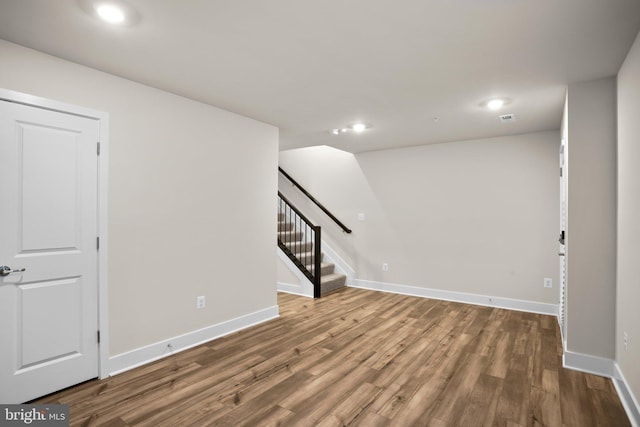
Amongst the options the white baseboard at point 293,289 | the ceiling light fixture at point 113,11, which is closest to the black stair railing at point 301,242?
the white baseboard at point 293,289

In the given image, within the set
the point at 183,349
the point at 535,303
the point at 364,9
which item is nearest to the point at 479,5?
the point at 364,9

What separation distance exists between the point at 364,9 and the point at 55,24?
1.77 m

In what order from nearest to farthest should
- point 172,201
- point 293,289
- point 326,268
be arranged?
1. point 172,201
2. point 293,289
3. point 326,268

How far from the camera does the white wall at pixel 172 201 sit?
8.73 feet

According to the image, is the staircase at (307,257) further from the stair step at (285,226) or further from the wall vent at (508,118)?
the wall vent at (508,118)

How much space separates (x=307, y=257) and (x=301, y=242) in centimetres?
60

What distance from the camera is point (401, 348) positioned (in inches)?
129

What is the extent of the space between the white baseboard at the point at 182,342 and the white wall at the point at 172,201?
52mm

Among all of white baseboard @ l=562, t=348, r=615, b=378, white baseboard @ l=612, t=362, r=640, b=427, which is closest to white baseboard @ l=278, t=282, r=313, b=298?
white baseboard @ l=562, t=348, r=615, b=378

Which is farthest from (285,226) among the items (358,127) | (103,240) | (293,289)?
(103,240)

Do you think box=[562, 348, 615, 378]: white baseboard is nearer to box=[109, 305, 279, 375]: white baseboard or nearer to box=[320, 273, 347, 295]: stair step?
box=[109, 305, 279, 375]: white baseboard

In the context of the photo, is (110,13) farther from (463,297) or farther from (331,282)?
(463,297)

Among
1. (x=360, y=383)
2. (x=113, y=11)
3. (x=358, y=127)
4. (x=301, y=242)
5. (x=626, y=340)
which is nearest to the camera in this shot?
(x=113, y=11)

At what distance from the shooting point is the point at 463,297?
5.04 metres
